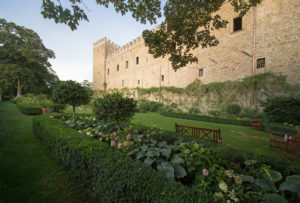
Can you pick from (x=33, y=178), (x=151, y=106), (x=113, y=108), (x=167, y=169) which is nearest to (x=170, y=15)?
(x=113, y=108)

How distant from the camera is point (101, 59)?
26.7 m

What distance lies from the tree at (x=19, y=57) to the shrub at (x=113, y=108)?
84.6 ft

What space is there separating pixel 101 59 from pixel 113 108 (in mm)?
26728

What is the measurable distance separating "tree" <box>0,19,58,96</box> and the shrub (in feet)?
84.6

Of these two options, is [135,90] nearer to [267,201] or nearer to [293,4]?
[293,4]

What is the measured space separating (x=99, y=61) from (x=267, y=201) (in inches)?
1212

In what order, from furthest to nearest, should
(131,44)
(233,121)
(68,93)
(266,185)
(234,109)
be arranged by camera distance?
(131,44) < (234,109) < (233,121) < (68,93) < (266,185)

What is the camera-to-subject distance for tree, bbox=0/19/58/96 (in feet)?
65.6

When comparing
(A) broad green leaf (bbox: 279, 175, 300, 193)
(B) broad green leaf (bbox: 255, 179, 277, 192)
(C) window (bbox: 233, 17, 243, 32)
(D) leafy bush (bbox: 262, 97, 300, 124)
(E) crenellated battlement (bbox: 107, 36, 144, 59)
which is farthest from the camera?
(E) crenellated battlement (bbox: 107, 36, 144, 59)

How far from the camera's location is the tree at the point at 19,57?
2000 cm

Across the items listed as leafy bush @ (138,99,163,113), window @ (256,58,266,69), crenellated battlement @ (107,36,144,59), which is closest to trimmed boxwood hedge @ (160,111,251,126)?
A: leafy bush @ (138,99,163,113)

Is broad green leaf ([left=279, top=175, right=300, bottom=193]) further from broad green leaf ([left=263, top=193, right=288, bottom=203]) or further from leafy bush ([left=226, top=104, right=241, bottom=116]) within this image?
leafy bush ([left=226, top=104, right=241, bottom=116])

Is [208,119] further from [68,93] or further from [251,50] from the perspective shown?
[68,93]

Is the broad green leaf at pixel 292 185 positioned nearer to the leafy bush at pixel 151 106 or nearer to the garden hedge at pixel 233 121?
the garden hedge at pixel 233 121
